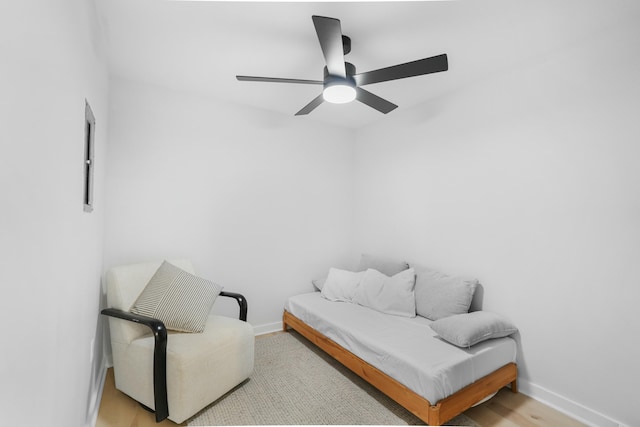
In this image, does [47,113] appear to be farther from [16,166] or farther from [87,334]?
[87,334]

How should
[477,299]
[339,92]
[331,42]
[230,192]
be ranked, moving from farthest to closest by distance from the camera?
[230,192]
[477,299]
[339,92]
[331,42]

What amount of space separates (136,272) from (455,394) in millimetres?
2548

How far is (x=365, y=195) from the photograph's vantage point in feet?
14.0

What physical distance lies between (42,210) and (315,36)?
190 centimetres

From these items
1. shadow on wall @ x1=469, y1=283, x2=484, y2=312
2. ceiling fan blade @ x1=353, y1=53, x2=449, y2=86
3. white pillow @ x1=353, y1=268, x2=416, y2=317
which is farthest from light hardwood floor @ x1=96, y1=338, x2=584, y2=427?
ceiling fan blade @ x1=353, y1=53, x2=449, y2=86

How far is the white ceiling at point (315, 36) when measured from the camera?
1.92 meters

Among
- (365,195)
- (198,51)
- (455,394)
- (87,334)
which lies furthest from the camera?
(365,195)

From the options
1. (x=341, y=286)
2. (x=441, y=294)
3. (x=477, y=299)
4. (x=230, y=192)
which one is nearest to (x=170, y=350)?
(x=230, y=192)

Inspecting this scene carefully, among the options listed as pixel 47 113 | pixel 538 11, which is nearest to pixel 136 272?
pixel 47 113

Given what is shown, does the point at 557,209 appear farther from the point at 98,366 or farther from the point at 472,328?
the point at 98,366

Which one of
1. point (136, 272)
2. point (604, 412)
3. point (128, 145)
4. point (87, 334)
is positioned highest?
point (128, 145)

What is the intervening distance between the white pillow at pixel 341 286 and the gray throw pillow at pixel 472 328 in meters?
1.12

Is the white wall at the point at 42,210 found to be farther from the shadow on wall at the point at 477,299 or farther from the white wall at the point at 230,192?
the shadow on wall at the point at 477,299

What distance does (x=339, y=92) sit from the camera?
2.24 m
